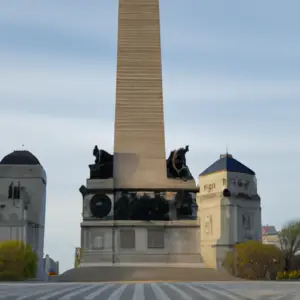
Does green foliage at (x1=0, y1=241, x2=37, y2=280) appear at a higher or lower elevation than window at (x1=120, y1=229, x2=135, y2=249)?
lower

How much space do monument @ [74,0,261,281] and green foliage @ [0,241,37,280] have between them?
1502cm

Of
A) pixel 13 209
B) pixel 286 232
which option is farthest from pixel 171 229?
pixel 13 209

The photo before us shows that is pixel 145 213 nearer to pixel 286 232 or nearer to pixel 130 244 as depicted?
pixel 130 244

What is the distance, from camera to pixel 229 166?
88000mm

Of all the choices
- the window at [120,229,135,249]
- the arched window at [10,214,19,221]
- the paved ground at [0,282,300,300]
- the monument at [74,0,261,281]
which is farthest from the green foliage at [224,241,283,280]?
the paved ground at [0,282,300,300]

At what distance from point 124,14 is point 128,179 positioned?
13.1 metres

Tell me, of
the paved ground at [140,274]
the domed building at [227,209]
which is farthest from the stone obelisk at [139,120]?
the domed building at [227,209]

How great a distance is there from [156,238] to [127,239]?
217cm

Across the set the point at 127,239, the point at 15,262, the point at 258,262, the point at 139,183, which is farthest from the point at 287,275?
the point at 15,262

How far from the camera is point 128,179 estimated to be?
52.8 m

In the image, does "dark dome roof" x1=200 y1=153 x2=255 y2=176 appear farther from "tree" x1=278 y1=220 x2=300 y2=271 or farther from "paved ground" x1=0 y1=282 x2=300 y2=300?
"paved ground" x1=0 y1=282 x2=300 y2=300

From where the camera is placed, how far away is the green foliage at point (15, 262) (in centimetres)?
6400

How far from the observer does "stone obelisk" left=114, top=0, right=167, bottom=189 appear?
52906 millimetres

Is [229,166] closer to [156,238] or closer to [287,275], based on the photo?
[287,275]
